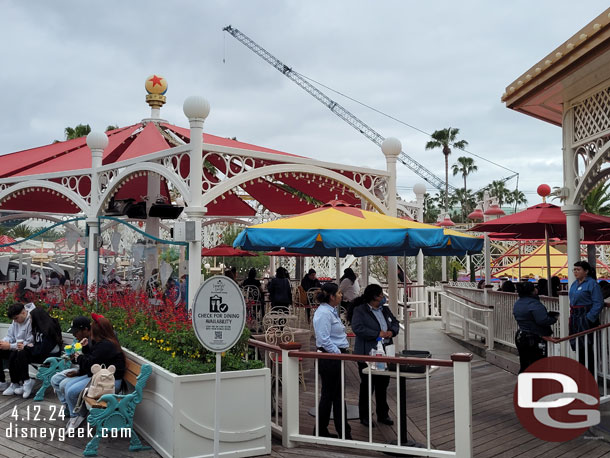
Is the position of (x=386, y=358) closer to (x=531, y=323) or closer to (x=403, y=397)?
(x=403, y=397)

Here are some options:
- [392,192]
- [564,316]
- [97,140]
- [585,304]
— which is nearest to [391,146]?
[392,192]

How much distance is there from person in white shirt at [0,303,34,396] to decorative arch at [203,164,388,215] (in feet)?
9.27

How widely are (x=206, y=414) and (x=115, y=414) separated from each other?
918mm

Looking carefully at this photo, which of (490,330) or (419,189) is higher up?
(419,189)

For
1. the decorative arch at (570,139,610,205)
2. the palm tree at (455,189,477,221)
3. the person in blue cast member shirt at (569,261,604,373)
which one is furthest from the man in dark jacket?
the palm tree at (455,189,477,221)

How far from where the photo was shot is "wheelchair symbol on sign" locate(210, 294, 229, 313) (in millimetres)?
4324

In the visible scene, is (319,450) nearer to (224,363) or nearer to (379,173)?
(224,363)

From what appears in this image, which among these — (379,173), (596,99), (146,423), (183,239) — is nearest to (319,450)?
(146,423)

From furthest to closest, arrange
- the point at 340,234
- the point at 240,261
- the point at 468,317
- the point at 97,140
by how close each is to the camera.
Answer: the point at 240,261 < the point at 468,317 < the point at 97,140 < the point at 340,234

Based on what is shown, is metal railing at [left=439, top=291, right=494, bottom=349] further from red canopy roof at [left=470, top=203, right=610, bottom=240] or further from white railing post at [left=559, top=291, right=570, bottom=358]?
white railing post at [left=559, top=291, right=570, bottom=358]

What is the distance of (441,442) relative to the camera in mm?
5480

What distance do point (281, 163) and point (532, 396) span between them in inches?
204

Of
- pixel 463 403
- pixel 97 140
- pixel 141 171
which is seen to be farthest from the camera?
pixel 97 140

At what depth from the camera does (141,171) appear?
963 cm
